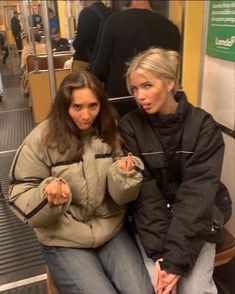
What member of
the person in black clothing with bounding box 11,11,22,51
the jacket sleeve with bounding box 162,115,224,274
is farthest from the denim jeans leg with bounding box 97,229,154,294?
the person in black clothing with bounding box 11,11,22,51

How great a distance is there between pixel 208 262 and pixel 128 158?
0.50 meters

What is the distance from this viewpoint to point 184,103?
1354 millimetres

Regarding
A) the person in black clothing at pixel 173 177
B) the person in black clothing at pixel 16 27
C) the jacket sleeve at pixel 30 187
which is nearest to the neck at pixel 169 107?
the person in black clothing at pixel 173 177

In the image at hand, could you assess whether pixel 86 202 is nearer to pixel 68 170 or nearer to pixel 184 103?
pixel 68 170

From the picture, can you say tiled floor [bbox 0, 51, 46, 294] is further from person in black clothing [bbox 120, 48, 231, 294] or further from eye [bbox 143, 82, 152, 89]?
eye [bbox 143, 82, 152, 89]

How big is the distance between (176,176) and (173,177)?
1cm

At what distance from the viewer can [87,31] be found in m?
2.09

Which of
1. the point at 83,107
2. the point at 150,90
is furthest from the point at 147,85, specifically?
the point at 83,107

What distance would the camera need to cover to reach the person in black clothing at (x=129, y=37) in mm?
1909

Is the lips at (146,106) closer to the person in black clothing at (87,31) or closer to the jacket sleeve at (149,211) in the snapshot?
the jacket sleeve at (149,211)

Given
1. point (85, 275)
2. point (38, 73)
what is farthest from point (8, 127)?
point (85, 275)

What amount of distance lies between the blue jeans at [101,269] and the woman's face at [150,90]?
55 centimetres

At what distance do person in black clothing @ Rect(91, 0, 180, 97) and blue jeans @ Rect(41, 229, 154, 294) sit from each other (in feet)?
3.46

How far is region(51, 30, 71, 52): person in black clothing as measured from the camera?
74.2 inches
